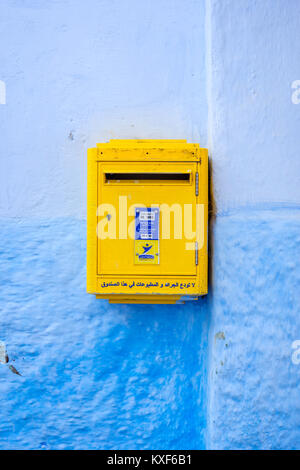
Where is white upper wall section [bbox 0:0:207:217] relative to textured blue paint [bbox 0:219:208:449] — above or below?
above

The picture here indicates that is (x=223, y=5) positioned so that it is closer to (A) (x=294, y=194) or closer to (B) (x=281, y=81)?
(B) (x=281, y=81)

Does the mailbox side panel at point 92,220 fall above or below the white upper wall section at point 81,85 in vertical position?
below

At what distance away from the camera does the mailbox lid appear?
1.32 m

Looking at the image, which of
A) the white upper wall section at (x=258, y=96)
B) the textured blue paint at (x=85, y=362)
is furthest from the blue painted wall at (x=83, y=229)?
the white upper wall section at (x=258, y=96)

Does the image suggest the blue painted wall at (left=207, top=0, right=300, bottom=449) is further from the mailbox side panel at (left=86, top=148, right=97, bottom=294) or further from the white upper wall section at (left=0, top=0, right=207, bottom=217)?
the mailbox side panel at (left=86, top=148, right=97, bottom=294)

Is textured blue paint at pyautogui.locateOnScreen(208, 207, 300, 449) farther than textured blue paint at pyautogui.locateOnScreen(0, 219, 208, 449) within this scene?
No

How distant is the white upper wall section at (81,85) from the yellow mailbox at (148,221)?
280 mm

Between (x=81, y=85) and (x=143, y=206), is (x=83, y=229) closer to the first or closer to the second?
(x=143, y=206)

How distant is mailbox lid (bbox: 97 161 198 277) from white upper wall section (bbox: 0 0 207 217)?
0.97 feet

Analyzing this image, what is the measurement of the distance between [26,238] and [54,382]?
70cm

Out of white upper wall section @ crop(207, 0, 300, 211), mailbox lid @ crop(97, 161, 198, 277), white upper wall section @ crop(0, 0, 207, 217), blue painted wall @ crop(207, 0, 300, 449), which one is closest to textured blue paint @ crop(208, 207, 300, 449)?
blue painted wall @ crop(207, 0, 300, 449)

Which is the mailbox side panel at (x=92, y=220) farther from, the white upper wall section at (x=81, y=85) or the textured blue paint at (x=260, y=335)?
the textured blue paint at (x=260, y=335)

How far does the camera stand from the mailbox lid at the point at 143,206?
51.9 inches

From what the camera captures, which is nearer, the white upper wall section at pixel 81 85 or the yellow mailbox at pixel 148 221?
the yellow mailbox at pixel 148 221
